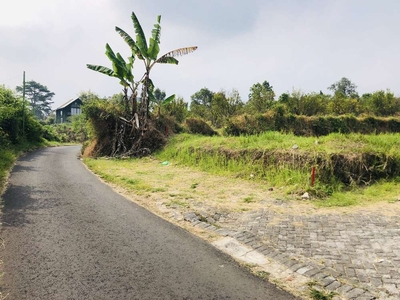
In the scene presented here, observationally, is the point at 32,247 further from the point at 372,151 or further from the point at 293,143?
the point at 372,151

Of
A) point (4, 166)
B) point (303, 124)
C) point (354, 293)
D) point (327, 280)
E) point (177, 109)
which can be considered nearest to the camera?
point (354, 293)

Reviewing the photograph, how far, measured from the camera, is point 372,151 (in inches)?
361

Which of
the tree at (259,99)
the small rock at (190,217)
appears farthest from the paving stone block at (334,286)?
the tree at (259,99)

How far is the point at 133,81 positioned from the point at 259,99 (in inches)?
511

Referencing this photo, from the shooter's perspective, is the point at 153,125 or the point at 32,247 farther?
the point at 153,125

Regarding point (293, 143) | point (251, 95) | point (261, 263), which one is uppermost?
point (251, 95)

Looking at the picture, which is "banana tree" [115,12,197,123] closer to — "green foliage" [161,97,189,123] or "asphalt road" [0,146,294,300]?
"green foliage" [161,97,189,123]

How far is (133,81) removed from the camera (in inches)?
655

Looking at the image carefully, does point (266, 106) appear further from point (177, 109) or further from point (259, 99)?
point (177, 109)

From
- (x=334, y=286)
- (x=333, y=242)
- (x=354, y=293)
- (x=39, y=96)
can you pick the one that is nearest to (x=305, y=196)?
(x=333, y=242)

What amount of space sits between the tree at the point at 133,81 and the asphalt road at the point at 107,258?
10.3 m

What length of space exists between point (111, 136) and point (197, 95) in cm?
3313

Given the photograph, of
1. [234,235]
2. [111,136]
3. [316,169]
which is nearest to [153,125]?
[111,136]

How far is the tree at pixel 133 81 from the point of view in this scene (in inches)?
621
